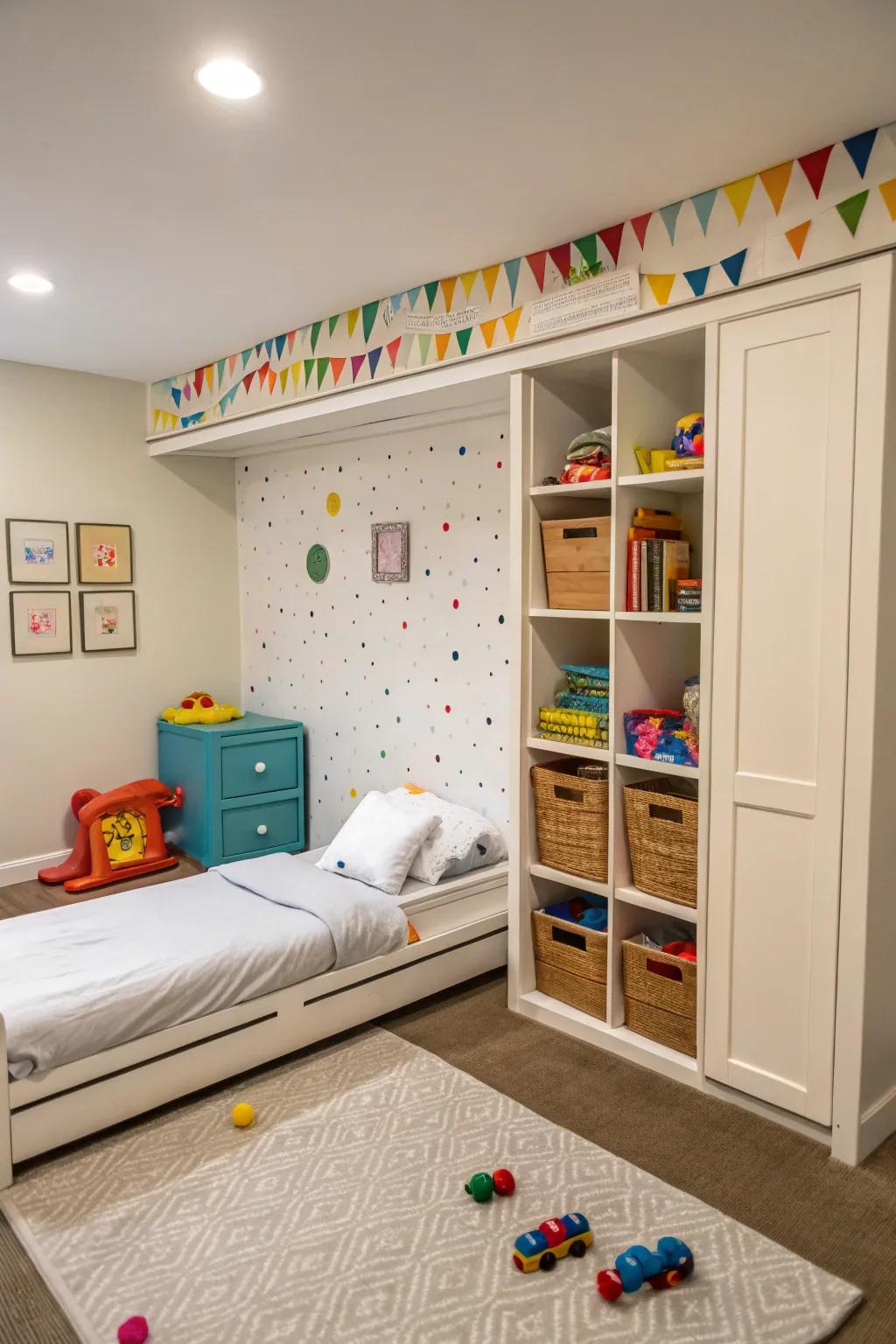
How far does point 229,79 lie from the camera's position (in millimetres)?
1869

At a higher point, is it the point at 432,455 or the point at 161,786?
the point at 432,455

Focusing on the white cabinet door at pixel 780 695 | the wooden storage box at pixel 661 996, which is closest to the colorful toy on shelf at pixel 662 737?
the white cabinet door at pixel 780 695

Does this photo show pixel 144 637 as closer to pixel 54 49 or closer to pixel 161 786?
pixel 161 786

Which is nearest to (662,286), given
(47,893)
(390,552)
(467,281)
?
(467,281)

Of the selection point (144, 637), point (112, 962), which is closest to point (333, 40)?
point (112, 962)

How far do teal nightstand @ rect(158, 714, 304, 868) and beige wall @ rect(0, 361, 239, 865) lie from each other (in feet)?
1.05

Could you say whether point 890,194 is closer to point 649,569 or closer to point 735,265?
point 735,265

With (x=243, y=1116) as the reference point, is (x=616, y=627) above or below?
above

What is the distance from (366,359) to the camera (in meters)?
3.42

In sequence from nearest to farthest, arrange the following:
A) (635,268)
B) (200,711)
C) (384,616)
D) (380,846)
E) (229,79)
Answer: (229,79)
(635,268)
(380,846)
(384,616)
(200,711)

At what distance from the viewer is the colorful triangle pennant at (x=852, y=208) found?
6.98 feet

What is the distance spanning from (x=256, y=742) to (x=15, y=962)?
2011mm

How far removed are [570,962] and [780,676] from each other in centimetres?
122

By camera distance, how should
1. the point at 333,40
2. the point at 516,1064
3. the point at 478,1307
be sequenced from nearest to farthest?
the point at 333,40, the point at 478,1307, the point at 516,1064
